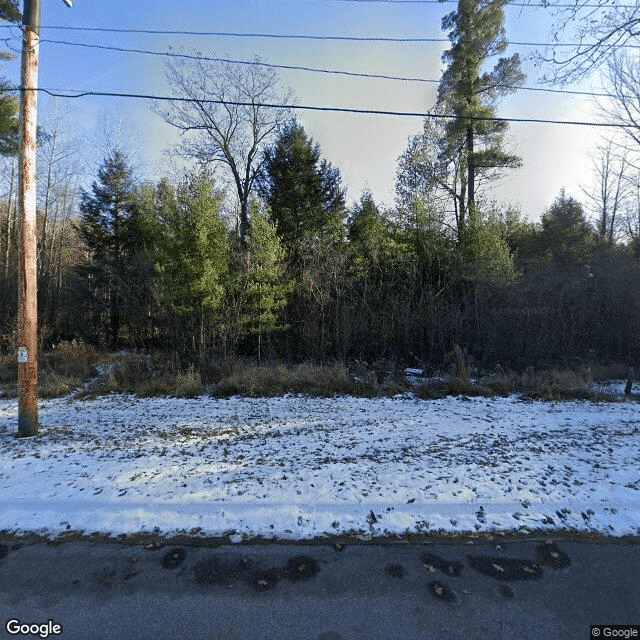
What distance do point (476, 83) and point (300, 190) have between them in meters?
10.7

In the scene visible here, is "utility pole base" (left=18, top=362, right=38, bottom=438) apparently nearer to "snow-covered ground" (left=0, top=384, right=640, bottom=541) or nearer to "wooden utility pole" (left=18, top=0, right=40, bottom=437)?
"wooden utility pole" (left=18, top=0, right=40, bottom=437)

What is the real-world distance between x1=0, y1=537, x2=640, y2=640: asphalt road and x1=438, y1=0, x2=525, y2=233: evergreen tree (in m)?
15.9

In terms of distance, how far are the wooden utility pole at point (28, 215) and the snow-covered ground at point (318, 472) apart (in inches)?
33.6

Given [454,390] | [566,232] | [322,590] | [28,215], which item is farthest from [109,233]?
[566,232]

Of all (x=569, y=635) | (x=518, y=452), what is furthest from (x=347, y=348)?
(x=569, y=635)

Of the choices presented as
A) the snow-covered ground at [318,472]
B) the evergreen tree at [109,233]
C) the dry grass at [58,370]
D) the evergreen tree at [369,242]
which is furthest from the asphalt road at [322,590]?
the evergreen tree at [109,233]

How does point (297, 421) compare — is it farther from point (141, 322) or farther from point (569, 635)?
point (141, 322)

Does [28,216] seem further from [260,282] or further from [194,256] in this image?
[260,282]

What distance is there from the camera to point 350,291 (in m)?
12.8

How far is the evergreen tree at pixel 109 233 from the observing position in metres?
18.0

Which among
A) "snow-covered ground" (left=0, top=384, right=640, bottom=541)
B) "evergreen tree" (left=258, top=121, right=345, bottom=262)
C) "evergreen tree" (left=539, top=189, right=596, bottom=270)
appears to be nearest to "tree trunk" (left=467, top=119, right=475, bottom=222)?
"evergreen tree" (left=539, top=189, right=596, bottom=270)

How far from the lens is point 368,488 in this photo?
3.98m

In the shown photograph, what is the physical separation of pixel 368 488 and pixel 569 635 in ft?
6.64

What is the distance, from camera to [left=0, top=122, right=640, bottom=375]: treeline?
11328mm
